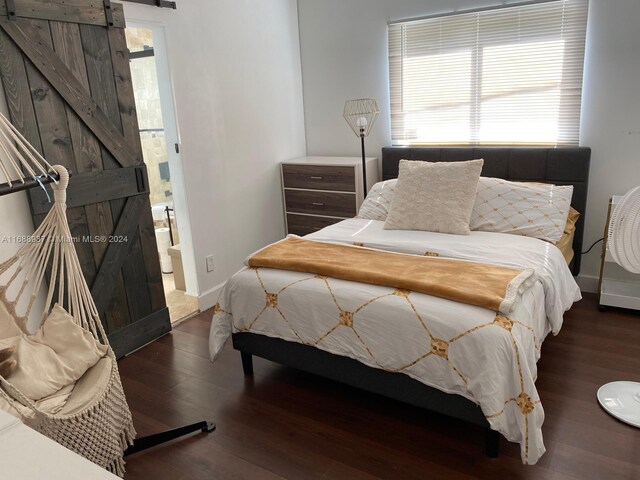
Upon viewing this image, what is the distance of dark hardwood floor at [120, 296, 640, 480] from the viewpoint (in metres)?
1.97

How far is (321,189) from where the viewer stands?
4.08 metres

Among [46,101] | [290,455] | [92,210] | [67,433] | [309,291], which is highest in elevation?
[46,101]

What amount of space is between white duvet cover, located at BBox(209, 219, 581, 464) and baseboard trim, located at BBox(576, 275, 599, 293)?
3.04ft

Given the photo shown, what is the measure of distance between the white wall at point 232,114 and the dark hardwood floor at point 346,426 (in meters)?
1.10

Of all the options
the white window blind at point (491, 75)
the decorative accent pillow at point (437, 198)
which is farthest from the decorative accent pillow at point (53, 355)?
the white window blind at point (491, 75)

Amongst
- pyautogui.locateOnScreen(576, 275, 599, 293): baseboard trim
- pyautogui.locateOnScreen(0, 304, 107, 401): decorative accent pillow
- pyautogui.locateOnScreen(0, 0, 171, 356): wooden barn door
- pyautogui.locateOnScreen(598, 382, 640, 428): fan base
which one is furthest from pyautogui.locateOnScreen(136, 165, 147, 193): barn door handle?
pyautogui.locateOnScreen(576, 275, 599, 293): baseboard trim

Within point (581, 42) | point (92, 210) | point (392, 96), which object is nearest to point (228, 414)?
point (92, 210)

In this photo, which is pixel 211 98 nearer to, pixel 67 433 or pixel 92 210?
pixel 92 210

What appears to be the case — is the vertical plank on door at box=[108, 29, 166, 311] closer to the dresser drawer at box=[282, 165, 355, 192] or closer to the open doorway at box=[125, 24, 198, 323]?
the open doorway at box=[125, 24, 198, 323]

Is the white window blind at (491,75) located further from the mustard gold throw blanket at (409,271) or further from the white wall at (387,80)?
the mustard gold throw blanket at (409,271)

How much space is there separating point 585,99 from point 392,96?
1.41 meters

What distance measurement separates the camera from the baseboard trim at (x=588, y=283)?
350cm

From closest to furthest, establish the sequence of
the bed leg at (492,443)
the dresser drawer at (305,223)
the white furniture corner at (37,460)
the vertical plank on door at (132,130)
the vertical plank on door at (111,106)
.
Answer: the white furniture corner at (37,460) < the bed leg at (492,443) < the vertical plank on door at (111,106) < the vertical plank on door at (132,130) < the dresser drawer at (305,223)

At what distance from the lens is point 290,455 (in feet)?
6.85
